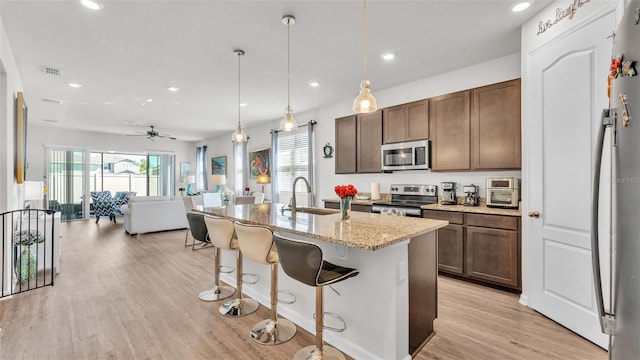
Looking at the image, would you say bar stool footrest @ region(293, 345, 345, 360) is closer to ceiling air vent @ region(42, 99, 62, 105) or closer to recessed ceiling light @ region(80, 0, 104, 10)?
recessed ceiling light @ region(80, 0, 104, 10)

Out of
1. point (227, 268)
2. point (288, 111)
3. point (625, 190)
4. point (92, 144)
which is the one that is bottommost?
point (227, 268)

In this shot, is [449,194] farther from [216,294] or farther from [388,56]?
[216,294]

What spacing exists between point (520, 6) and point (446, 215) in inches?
88.2

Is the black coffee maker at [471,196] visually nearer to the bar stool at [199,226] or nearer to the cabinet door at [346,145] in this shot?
the cabinet door at [346,145]

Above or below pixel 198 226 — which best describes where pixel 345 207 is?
above

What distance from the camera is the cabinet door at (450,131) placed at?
3742mm

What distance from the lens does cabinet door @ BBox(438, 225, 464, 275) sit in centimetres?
347

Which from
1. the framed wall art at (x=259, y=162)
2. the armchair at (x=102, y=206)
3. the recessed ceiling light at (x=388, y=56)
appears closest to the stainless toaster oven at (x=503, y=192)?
the recessed ceiling light at (x=388, y=56)

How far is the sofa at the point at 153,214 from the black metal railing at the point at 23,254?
89.5 inches

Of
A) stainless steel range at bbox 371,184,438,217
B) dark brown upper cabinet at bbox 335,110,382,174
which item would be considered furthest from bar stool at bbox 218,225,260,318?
dark brown upper cabinet at bbox 335,110,382,174

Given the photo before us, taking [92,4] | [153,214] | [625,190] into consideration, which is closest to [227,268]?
[92,4]

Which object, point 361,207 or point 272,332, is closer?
point 272,332

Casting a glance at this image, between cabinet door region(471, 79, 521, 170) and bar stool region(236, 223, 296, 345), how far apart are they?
2.84m

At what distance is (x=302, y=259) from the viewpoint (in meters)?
1.72
